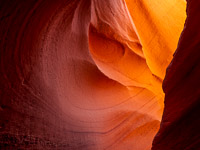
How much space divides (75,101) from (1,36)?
3.25 feet

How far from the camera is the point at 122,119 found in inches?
98.5

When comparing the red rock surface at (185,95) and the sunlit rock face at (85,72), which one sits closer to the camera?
the red rock surface at (185,95)

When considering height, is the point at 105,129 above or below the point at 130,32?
below

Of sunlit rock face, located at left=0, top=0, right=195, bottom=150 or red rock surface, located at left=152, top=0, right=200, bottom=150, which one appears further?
sunlit rock face, located at left=0, top=0, right=195, bottom=150

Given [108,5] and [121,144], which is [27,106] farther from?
[108,5]


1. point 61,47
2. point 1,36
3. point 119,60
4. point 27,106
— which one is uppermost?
point 1,36

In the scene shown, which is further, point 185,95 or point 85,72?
point 85,72

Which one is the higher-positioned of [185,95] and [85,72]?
[185,95]

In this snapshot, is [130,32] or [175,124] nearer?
[175,124]

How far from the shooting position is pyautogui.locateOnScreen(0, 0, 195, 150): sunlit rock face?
144cm

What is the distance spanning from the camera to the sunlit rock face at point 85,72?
1.44 meters

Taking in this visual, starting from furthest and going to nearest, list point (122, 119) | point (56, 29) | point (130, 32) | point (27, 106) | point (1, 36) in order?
point (130, 32) < point (122, 119) < point (56, 29) < point (27, 106) < point (1, 36)

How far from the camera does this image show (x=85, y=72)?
2295 millimetres

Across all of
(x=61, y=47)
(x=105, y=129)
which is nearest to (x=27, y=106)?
(x=61, y=47)
